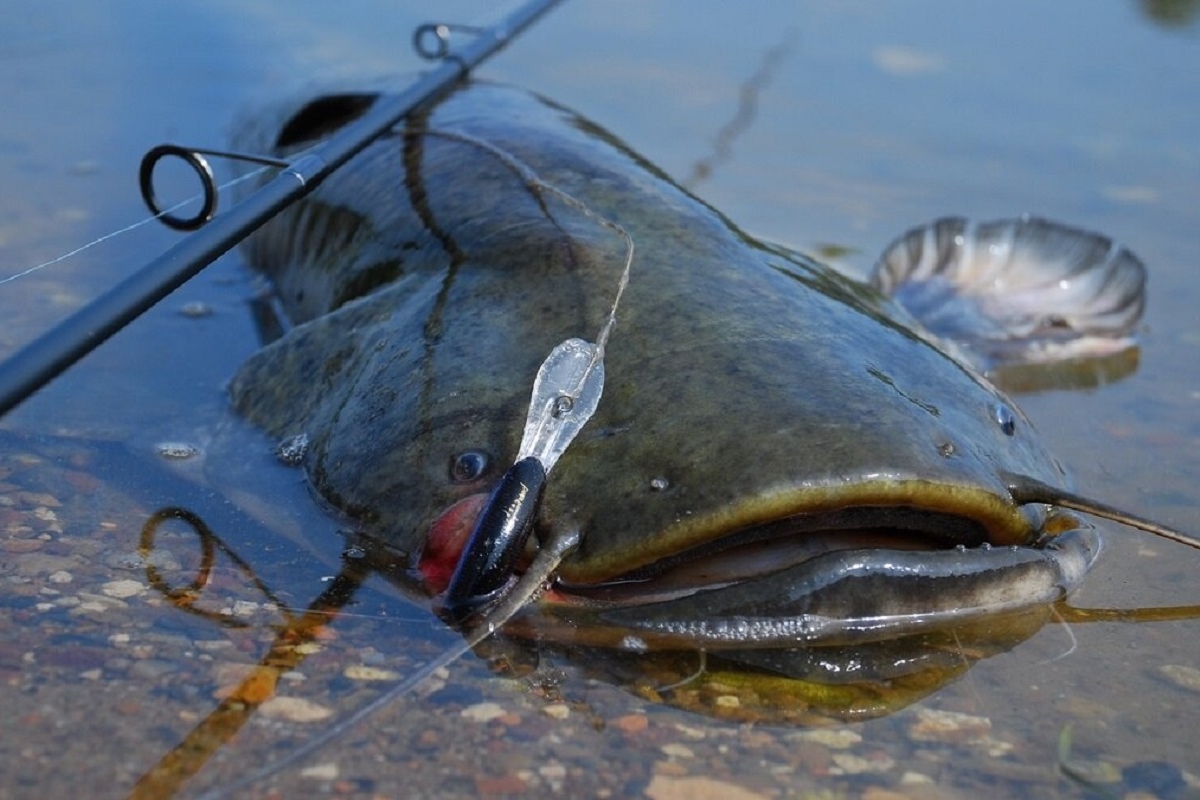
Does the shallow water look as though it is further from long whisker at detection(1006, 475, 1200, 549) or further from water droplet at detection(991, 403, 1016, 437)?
water droplet at detection(991, 403, 1016, 437)

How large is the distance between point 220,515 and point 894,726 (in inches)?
53.1

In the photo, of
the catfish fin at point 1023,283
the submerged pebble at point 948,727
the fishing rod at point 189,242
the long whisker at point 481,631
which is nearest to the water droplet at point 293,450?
the fishing rod at point 189,242

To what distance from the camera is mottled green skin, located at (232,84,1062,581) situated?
236 centimetres

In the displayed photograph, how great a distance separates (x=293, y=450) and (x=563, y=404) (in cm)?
73

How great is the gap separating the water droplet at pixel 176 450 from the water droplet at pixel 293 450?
0.26 meters

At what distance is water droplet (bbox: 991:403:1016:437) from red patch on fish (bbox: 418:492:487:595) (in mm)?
970

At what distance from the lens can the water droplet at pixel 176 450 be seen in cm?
315

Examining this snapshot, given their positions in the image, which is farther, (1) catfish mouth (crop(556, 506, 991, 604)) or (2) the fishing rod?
(1) catfish mouth (crop(556, 506, 991, 604))

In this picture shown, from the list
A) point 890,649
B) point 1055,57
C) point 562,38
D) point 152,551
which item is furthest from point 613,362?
point 1055,57

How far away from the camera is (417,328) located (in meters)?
2.92

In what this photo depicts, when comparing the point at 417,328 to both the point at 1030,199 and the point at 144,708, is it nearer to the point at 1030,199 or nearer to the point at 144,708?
the point at 144,708

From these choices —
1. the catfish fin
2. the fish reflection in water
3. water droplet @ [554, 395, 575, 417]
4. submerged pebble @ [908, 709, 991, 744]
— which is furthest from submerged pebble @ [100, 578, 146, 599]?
the catfish fin

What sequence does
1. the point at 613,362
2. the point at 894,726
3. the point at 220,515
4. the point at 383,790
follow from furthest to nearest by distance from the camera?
the point at 220,515 < the point at 613,362 < the point at 894,726 < the point at 383,790

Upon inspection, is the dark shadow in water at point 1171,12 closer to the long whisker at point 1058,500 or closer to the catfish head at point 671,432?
the catfish head at point 671,432
